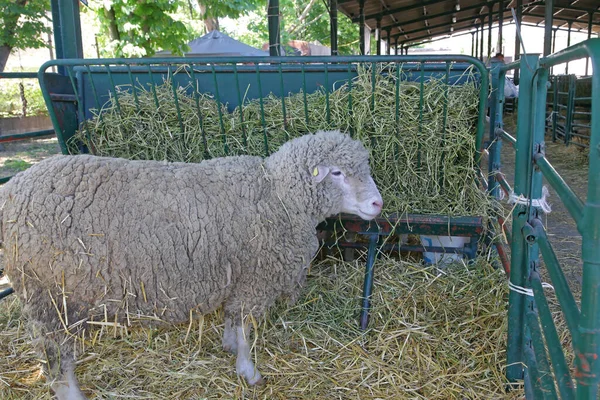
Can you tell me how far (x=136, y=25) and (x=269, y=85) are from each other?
233 inches

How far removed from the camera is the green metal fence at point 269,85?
3.35 meters

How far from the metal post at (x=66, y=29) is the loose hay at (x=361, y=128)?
0.69 metres

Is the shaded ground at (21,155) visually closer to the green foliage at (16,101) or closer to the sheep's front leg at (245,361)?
the green foliage at (16,101)

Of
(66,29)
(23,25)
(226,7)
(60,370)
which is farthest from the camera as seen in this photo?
(23,25)

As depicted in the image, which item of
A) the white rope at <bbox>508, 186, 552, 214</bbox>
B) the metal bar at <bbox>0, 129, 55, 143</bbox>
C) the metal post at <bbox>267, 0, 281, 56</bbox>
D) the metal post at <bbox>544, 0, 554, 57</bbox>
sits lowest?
the white rope at <bbox>508, 186, 552, 214</bbox>

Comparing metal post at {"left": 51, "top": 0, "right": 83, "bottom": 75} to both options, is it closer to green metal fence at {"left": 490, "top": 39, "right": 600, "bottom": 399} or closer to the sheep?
the sheep

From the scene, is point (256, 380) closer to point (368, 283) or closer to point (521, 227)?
point (368, 283)

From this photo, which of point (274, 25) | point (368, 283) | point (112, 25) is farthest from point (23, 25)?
point (368, 283)

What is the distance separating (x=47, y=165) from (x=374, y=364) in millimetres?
2162

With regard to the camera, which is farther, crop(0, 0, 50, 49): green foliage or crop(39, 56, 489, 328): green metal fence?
crop(0, 0, 50, 49): green foliage

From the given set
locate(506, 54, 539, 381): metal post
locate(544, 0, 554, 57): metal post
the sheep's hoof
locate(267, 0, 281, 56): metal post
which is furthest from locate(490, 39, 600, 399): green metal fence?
locate(544, 0, 554, 57): metal post

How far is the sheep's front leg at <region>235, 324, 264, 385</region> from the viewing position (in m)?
3.02

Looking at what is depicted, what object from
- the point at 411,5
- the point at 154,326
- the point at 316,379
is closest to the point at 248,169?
the point at 154,326

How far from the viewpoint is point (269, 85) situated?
12.3 ft
